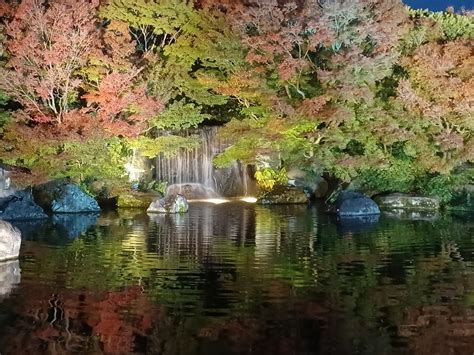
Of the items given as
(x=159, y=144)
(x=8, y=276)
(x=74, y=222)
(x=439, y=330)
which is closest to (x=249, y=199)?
(x=159, y=144)

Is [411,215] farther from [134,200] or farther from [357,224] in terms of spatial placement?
[134,200]

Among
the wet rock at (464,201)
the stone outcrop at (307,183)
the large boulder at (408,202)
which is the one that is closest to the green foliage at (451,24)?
the wet rock at (464,201)

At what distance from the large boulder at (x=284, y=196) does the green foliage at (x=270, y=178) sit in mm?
Answer: 1038

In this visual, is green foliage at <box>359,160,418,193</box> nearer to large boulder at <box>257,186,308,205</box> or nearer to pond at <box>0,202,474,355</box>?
large boulder at <box>257,186,308,205</box>

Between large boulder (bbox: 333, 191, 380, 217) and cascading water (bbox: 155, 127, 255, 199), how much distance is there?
7856 millimetres

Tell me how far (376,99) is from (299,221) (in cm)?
780

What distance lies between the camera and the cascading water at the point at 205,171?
26.8m

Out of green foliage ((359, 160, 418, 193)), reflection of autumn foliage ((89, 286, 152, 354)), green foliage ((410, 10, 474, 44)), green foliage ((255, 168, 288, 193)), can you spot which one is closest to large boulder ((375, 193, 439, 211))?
green foliage ((359, 160, 418, 193))

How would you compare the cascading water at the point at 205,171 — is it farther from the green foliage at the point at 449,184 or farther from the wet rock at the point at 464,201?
the wet rock at the point at 464,201

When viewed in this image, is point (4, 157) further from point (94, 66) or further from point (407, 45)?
point (407, 45)

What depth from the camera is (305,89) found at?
23.6 metres

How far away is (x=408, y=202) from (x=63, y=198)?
40.5 ft

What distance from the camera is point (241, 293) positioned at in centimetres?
818

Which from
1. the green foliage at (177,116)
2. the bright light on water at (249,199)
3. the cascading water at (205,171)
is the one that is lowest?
the bright light on water at (249,199)
